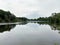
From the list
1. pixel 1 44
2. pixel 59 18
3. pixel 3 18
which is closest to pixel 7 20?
pixel 3 18

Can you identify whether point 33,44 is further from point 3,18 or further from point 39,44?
point 3,18

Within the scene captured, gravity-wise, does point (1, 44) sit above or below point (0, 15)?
below

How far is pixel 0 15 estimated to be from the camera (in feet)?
338

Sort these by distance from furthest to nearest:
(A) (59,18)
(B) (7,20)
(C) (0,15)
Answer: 1. (B) (7,20)
2. (C) (0,15)
3. (A) (59,18)

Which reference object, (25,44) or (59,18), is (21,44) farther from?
(59,18)

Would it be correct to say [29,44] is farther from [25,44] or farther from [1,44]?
[1,44]

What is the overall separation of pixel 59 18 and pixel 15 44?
70657 mm

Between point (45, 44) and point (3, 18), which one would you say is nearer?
point (45, 44)

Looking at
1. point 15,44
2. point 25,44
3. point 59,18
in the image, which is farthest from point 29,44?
point 59,18

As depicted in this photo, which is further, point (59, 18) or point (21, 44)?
point (59, 18)

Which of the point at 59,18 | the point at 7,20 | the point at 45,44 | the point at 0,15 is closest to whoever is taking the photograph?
the point at 45,44

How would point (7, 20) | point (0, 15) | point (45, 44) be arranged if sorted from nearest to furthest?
1. point (45, 44)
2. point (0, 15)
3. point (7, 20)

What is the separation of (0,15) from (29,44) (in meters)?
91.6

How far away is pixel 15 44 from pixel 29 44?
164 centimetres
